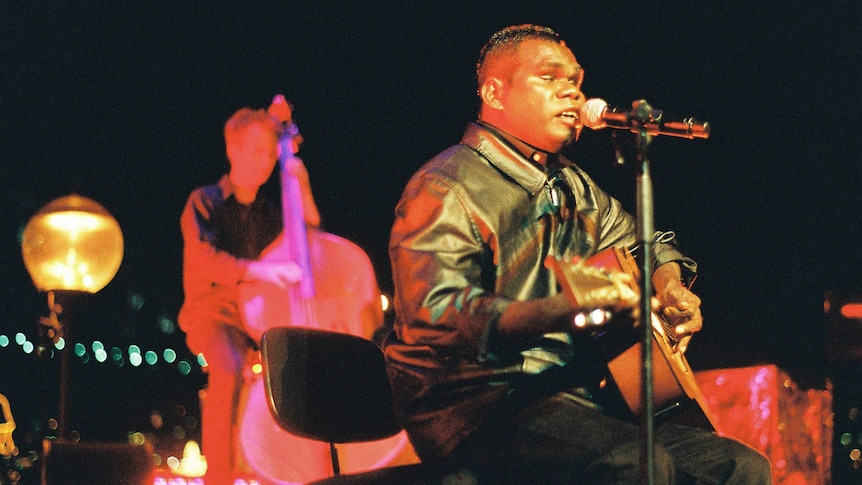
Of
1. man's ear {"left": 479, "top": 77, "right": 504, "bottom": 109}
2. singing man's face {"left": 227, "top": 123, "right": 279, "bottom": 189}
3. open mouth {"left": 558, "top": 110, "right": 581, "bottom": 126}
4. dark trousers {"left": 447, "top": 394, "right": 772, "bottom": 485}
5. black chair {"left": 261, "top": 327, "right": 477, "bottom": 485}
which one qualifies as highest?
singing man's face {"left": 227, "top": 123, "right": 279, "bottom": 189}

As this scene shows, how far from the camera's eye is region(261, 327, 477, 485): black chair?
2389 millimetres

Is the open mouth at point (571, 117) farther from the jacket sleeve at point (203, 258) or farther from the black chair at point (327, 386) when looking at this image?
the jacket sleeve at point (203, 258)

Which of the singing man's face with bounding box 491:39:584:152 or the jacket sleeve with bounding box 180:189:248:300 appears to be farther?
the jacket sleeve with bounding box 180:189:248:300

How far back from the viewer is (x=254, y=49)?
650 cm

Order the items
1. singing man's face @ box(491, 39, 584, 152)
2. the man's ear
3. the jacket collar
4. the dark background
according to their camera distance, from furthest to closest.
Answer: the dark background, the man's ear, singing man's face @ box(491, 39, 584, 152), the jacket collar

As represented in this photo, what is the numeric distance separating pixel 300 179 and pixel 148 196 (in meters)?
3.87

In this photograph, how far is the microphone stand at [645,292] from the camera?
2.00 meters

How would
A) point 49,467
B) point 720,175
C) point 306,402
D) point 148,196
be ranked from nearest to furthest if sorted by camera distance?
point 306,402
point 49,467
point 720,175
point 148,196

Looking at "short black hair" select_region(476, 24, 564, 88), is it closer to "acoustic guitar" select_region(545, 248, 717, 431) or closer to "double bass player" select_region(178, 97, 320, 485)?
"acoustic guitar" select_region(545, 248, 717, 431)

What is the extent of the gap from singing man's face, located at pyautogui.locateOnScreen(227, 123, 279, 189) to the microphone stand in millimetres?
2574

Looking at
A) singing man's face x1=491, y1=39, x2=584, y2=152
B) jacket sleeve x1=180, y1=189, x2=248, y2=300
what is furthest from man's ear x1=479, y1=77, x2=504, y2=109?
jacket sleeve x1=180, y1=189, x2=248, y2=300

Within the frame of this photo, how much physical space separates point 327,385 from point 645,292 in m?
0.91

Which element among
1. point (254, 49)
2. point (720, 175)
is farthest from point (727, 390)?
point (254, 49)

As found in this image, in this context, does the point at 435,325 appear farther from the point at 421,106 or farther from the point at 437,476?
the point at 421,106
